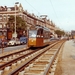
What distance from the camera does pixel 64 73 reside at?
11.0 m

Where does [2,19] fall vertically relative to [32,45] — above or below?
above

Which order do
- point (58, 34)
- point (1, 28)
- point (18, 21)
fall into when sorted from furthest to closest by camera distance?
point (58, 34) < point (1, 28) < point (18, 21)

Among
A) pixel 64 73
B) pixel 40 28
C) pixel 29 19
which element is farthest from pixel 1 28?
pixel 64 73

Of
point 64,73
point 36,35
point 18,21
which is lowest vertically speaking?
point 64,73

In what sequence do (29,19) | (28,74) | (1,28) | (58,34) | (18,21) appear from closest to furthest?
1. (28,74)
2. (18,21)
3. (1,28)
4. (29,19)
5. (58,34)

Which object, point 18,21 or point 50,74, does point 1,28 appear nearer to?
point 18,21

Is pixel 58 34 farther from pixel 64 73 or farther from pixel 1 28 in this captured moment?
pixel 64 73

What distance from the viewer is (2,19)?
9462cm

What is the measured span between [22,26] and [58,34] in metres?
99.3

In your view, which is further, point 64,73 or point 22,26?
point 22,26

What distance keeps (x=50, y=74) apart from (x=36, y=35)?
19.7 meters

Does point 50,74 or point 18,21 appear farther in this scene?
point 18,21

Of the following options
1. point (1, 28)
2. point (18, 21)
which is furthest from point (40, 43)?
point (1, 28)

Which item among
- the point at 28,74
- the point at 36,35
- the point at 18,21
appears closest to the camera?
the point at 28,74
